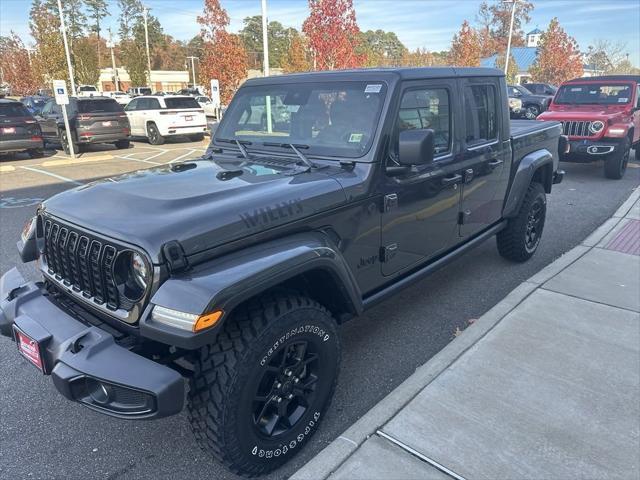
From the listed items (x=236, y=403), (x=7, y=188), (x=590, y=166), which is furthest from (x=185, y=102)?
(x=236, y=403)

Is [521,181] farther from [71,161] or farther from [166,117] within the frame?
[166,117]

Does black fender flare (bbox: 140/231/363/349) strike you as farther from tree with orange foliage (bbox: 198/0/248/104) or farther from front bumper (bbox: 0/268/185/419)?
tree with orange foliage (bbox: 198/0/248/104)

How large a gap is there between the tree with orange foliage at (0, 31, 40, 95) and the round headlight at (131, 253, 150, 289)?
43734 mm

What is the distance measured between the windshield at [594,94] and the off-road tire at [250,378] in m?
10.9

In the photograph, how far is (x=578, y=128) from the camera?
10055 mm

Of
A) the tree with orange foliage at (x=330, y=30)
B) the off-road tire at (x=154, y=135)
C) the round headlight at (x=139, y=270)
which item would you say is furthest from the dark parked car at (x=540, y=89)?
the round headlight at (x=139, y=270)

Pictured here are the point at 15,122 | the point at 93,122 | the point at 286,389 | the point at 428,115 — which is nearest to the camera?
the point at 286,389

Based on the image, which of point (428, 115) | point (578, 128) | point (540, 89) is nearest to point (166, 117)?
point (578, 128)

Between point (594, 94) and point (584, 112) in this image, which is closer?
point (584, 112)

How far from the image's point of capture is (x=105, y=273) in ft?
7.44

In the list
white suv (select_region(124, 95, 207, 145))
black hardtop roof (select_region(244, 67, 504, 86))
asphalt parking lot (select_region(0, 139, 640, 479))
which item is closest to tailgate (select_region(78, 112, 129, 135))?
white suv (select_region(124, 95, 207, 145))

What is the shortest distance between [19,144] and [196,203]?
1326 centimetres

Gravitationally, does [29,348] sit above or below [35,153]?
above

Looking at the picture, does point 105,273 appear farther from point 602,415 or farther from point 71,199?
point 602,415
